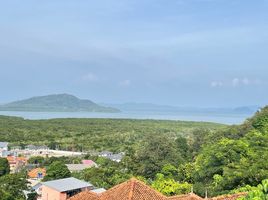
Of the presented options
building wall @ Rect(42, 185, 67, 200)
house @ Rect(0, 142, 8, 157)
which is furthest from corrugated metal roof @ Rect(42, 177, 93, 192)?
house @ Rect(0, 142, 8, 157)

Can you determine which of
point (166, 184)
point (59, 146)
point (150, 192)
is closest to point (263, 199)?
point (150, 192)

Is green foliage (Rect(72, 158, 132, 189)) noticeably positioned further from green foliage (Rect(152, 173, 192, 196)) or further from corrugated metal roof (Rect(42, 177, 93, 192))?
green foliage (Rect(152, 173, 192, 196))

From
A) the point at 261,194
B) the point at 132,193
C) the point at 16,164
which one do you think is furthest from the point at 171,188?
the point at 16,164

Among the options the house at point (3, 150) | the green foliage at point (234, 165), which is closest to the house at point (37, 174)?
the house at point (3, 150)

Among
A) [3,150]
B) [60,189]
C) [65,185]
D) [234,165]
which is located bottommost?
[3,150]

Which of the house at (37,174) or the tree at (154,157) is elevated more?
the tree at (154,157)

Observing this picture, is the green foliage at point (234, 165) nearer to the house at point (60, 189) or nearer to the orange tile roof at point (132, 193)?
the orange tile roof at point (132, 193)

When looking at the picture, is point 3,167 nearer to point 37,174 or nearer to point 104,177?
point 37,174

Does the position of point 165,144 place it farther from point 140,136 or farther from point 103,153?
point 140,136
